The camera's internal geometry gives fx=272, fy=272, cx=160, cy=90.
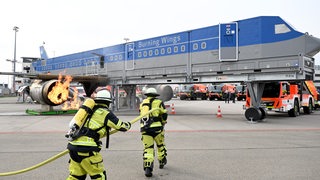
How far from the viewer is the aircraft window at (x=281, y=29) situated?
13456 millimetres

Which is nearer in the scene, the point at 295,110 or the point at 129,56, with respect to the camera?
the point at 295,110

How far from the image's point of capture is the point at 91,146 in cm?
396

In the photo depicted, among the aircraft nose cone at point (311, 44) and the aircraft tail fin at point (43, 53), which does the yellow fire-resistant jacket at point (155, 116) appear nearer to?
the aircraft nose cone at point (311, 44)

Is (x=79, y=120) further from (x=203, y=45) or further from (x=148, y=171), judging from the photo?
(x=203, y=45)

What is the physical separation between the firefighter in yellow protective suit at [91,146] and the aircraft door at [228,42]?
38.7 feet

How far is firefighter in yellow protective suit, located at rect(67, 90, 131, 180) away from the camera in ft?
12.9

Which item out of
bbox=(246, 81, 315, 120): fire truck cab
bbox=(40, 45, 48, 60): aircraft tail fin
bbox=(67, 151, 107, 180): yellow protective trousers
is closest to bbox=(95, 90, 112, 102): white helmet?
bbox=(67, 151, 107, 180): yellow protective trousers

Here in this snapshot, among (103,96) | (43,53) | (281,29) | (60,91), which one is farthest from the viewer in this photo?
(43,53)

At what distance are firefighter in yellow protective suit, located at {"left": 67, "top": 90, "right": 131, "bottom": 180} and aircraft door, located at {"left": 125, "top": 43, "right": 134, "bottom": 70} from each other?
1637cm

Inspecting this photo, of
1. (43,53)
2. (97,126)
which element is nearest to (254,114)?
(97,126)

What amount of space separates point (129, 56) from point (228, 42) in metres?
8.26

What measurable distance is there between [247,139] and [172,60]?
8961mm

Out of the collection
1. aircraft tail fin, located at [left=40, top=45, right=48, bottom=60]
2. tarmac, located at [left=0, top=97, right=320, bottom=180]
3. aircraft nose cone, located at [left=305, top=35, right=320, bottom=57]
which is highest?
aircraft tail fin, located at [left=40, top=45, right=48, bottom=60]

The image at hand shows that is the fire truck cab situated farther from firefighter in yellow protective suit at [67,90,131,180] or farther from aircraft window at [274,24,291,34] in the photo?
firefighter in yellow protective suit at [67,90,131,180]
